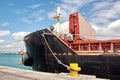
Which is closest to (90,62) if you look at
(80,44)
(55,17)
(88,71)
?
(88,71)

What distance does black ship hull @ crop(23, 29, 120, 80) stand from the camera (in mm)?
11992

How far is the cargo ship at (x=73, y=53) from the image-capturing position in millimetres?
Result: 12219

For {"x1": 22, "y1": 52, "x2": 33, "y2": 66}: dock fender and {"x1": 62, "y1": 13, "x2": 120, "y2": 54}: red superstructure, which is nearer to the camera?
{"x1": 62, "y1": 13, "x2": 120, "y2": 54}: red superstructure

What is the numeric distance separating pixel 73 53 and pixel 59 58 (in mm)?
1450

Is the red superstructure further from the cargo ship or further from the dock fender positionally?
the dock fender

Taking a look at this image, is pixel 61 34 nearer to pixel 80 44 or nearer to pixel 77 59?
pixel 80 44

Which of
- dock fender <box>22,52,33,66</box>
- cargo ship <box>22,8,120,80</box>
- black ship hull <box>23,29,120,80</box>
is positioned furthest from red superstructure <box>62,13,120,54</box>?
dock fender <box>22,52,33,66</box>

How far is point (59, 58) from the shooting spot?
1506 centimetres

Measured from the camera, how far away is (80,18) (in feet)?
59.5

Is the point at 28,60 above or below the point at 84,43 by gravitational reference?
below

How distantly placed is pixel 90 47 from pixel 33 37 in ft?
19.3

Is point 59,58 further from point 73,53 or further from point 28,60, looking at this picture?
point 28,60

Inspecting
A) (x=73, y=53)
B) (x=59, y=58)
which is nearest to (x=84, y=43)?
A: (x=73, y=53)

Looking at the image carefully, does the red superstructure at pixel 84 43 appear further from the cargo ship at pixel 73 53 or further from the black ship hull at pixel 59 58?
the black ship hull at pixel 59 58
